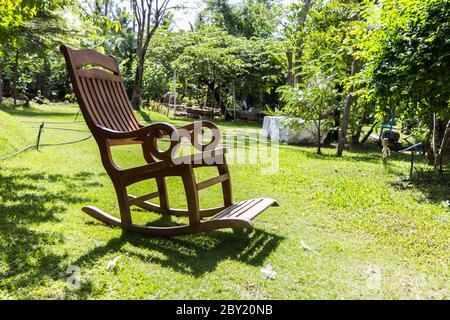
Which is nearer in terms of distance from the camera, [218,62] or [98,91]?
[98,91]

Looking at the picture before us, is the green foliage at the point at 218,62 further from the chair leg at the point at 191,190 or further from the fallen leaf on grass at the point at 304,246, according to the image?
the chair leg at the point at 191,190

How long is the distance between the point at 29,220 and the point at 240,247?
6.02 ft

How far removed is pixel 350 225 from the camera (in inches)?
150

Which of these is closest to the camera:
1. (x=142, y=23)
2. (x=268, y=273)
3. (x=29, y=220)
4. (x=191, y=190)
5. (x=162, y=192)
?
(x=268, y=273)

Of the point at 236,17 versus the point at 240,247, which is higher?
the point at 236,17

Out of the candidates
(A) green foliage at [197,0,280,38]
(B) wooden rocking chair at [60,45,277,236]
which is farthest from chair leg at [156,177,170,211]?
(A) green foliage at [197,0,280,38]

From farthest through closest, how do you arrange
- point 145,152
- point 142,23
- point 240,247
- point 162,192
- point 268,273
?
point 142,23 → point 162,192 → point 145,152 → point 240,247 → point 268,273

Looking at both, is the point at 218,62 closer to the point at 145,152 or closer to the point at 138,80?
the point at 138,80

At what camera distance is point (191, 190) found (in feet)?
9.84

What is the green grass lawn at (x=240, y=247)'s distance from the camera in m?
2.42

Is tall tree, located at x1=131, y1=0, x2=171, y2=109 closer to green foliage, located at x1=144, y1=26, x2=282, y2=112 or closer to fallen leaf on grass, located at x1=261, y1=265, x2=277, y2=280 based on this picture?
green foliage, located at x1=144, y1=26, x2=282, y2=112

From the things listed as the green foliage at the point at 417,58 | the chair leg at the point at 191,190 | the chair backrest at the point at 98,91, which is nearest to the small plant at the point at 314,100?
the green foliage at the point at 417,58

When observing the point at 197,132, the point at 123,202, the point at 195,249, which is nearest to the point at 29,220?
the point at 123,202

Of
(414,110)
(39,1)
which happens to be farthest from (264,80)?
(39,1)
